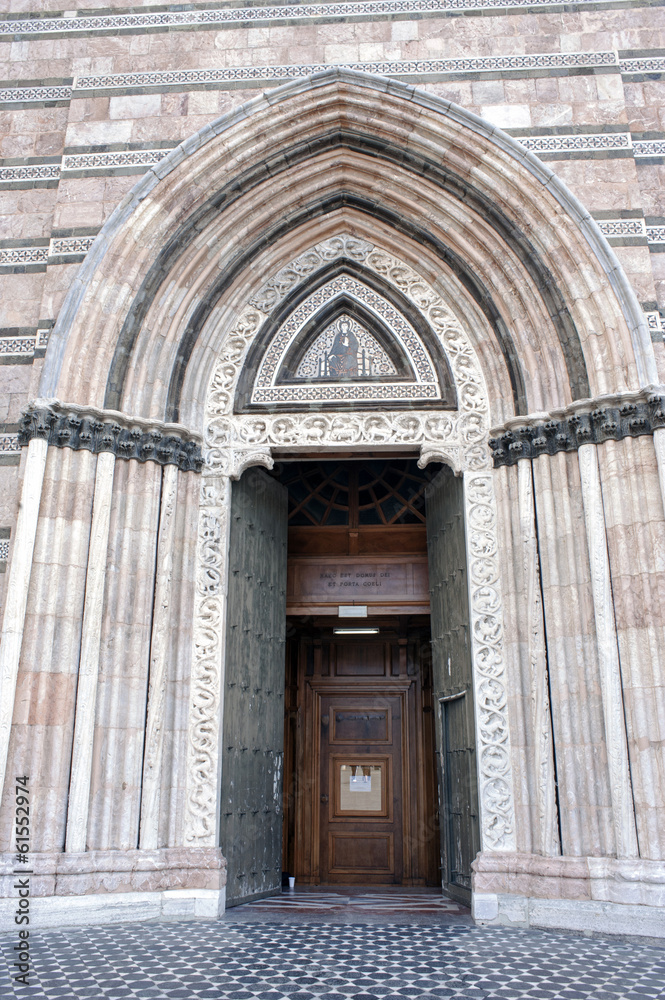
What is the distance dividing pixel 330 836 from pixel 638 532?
523cm

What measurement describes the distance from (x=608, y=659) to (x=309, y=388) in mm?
3396

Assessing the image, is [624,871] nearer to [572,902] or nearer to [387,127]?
[572,902]

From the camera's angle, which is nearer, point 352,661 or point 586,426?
point 586,426

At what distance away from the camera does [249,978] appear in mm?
4039

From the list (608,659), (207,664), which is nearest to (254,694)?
(207,664)

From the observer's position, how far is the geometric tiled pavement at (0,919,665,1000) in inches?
150

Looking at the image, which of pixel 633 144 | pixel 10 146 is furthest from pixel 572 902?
pixel 10 146

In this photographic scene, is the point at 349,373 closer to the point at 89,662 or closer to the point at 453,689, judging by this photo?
the point at 453,689

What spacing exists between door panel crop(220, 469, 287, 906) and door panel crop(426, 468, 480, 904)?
1.47m

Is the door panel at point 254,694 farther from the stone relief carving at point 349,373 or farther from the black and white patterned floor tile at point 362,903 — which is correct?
the stone relief carving at point 349,373

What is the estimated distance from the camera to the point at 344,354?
7363 mm

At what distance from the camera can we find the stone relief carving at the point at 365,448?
6.11m

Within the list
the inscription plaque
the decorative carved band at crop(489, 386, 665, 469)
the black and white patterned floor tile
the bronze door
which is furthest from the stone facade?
the bronze door

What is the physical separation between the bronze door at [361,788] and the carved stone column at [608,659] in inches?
156
